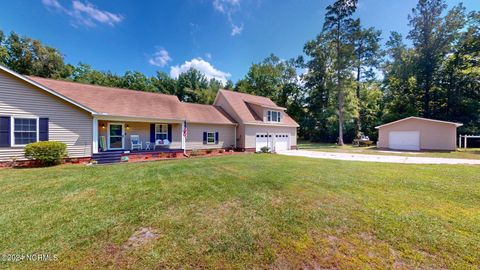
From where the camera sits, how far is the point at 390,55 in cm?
3306

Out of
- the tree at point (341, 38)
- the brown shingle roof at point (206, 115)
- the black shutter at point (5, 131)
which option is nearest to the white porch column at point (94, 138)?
the black shutter at point (5, 131)

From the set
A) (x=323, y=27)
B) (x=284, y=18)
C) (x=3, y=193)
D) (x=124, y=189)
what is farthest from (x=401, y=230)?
(x=323, y=27)

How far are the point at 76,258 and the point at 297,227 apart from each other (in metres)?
3.46

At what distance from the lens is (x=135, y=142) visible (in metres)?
13.6

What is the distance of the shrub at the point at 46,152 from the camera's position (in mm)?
8717

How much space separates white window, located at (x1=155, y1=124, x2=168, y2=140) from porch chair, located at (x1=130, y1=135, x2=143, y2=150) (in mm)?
1241

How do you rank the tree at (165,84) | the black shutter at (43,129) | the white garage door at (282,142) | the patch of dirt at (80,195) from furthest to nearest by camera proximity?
the tree at (165,84)
the white garage door at (282,142)
the black shutter at (43,129)
the patch of dirt at (80,195)

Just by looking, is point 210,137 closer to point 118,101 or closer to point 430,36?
point 118,101

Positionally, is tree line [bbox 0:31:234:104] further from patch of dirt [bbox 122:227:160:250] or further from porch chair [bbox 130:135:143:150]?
patch of dirt [bbox 122:227:160:250]

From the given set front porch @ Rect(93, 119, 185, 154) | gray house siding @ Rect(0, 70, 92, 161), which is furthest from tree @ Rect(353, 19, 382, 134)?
gray house siding @ Rect(0, 70, 92, 161)

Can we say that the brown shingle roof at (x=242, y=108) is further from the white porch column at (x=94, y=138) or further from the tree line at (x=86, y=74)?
the tree line at (x=86, y=74)

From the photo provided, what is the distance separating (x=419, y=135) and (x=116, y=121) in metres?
28.4

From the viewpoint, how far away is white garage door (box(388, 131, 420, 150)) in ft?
68.4

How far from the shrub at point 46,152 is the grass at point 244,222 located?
92.8 inches
